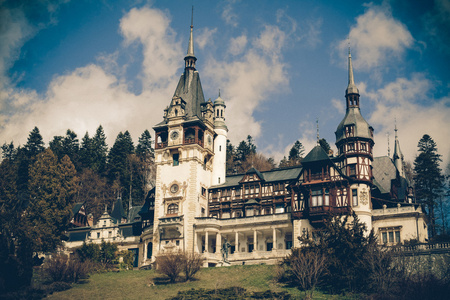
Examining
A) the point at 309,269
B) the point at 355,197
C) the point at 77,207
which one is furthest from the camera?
the point at 77,207

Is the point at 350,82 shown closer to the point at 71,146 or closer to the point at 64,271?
the point at 64,271

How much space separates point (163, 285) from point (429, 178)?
41.8m

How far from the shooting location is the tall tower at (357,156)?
65.9 metres

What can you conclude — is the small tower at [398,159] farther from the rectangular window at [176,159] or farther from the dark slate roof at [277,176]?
the rectangular window at [176,159]

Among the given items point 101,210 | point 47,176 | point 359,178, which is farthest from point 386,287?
point 101,210

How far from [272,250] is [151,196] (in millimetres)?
20946

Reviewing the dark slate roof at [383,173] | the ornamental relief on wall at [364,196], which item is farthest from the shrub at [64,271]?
the dark slate roof at [383,173]

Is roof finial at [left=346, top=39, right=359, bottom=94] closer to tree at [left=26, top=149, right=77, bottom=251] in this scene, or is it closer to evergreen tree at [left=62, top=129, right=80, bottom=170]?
tree at [left=26, top=149, right=77, bottom=251]

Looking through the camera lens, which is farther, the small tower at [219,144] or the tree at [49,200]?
the small tower at [219,144]

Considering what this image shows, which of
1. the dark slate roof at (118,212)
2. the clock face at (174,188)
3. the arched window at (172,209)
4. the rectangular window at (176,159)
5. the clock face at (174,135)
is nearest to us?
the arched window at (172,209)

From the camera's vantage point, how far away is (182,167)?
7569 cm

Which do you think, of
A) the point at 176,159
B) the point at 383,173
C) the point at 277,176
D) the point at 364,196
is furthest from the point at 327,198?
the point at 176,159

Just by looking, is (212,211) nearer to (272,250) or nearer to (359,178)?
(272,250)

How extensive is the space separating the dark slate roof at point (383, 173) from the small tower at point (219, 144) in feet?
67.7
